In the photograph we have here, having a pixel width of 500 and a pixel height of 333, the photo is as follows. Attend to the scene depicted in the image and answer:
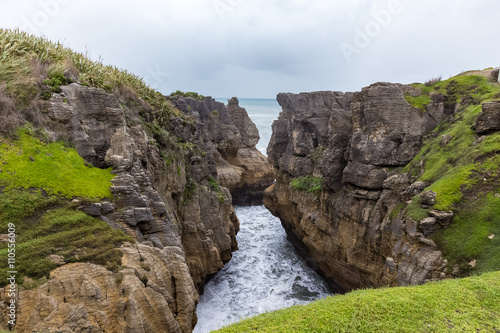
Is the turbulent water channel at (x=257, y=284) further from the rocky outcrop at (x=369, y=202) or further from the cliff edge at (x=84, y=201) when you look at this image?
the cliff edge at (x=84, y=201)

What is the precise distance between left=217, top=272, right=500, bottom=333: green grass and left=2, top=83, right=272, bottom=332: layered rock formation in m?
2.92

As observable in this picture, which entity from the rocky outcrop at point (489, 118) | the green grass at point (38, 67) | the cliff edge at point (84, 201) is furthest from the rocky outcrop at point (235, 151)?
the rocky outcrop at point (489, 118)

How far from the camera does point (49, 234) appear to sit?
881 centimetres

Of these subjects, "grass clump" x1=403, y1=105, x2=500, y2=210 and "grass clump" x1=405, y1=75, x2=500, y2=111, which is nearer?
"grass clump" x1=403, y1=105, x2=500, y2=210

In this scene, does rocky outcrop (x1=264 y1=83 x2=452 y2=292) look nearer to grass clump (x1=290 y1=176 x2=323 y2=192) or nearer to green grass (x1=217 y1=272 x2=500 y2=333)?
grass clump (x1=290 y1=176 x2=323 y2=192)

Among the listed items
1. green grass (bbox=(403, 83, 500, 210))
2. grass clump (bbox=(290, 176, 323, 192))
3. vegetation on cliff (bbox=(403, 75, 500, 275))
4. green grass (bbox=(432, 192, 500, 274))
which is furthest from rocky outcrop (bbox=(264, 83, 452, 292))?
green grass (bbox=(403, 83, 500, 210))

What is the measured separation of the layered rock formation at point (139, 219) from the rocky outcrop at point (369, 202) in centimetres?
728

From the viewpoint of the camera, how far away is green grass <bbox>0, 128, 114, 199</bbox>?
9.55 m

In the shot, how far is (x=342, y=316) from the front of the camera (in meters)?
8.13

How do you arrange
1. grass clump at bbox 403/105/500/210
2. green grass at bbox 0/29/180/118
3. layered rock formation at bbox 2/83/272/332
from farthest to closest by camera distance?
1. grass clump at bbox 403/105/500/210
2. green grass at bbox 0/29/180/118
3. layered rock formation at bbox 2/83/272/332

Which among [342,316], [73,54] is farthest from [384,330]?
[73,54]

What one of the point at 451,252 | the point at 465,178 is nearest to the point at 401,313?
the point at 451,252

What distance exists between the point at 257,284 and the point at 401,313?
50.8 feet

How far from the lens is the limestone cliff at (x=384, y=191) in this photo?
14.0 metres
